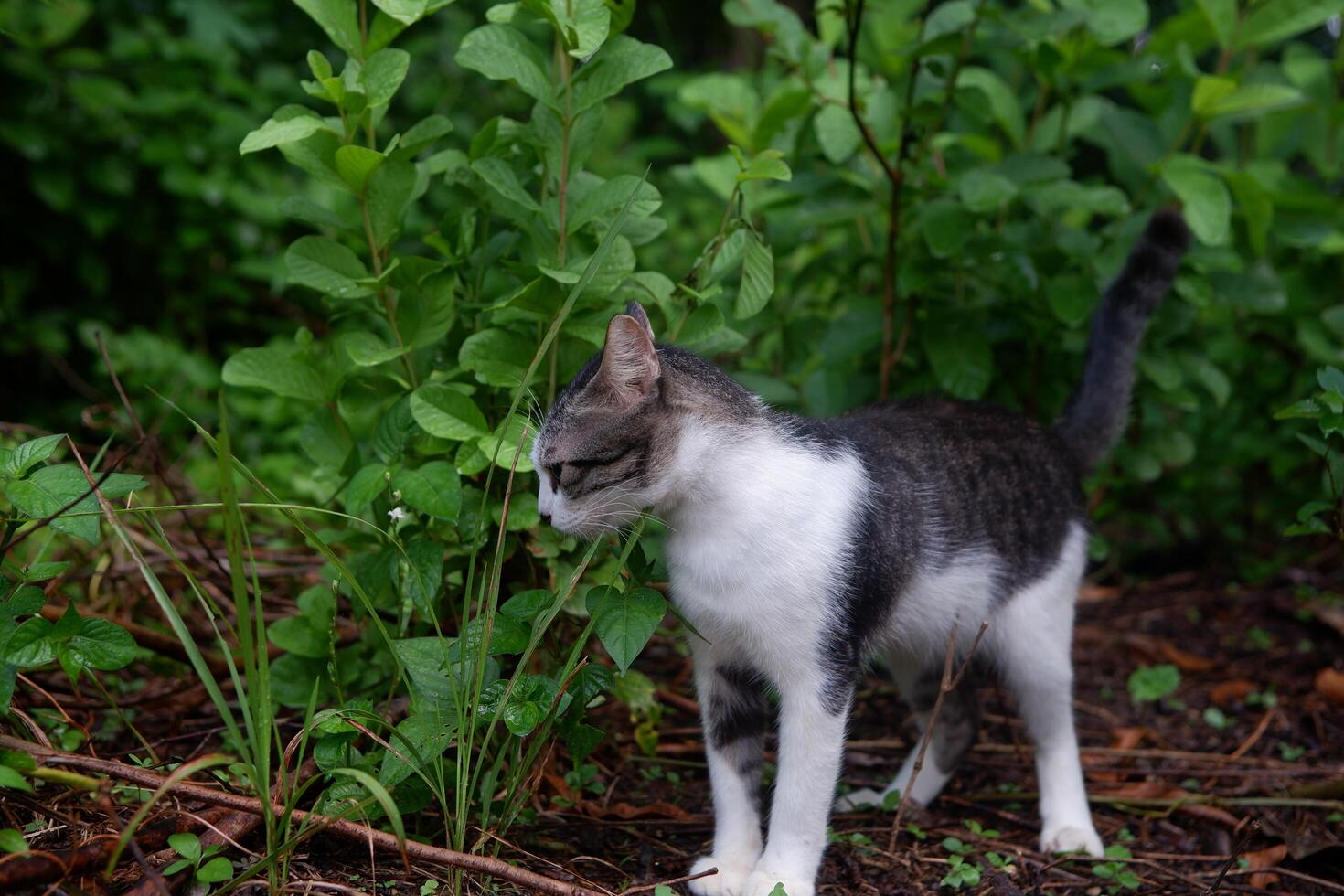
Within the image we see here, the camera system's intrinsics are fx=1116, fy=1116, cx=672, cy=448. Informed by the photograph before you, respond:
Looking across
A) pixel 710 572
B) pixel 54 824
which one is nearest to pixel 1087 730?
pixel 710 572

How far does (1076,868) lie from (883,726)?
87cm

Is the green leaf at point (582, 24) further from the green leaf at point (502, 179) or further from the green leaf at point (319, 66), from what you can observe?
the green leaf at point (319, 66)

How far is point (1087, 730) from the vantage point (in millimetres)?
3545

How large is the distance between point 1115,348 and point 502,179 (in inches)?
72.6

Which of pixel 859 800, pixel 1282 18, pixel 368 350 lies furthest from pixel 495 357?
pixel 1282 18

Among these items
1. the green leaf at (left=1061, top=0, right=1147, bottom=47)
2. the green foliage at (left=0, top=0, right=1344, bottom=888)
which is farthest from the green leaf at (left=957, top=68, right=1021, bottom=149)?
the green leaf at (left=1061, top=0, right=1147, bottom=47)

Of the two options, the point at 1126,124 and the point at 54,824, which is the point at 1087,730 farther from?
the point at 54,824

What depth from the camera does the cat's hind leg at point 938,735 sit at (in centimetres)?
302

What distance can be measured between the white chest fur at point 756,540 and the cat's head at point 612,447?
2.5 inches

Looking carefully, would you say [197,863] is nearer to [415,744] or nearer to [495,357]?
[415,744]

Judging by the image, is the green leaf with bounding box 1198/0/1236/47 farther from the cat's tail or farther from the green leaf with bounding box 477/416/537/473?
the green leaf with bounding box 477/416/537/473

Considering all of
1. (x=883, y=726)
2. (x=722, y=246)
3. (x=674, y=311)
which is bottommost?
(x=883, y=726)

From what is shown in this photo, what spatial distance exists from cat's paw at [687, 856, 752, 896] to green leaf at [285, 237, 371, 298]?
1.48m

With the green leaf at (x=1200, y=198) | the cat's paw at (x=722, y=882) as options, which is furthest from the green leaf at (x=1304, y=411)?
the cat's paw at (x=722, y=882)
